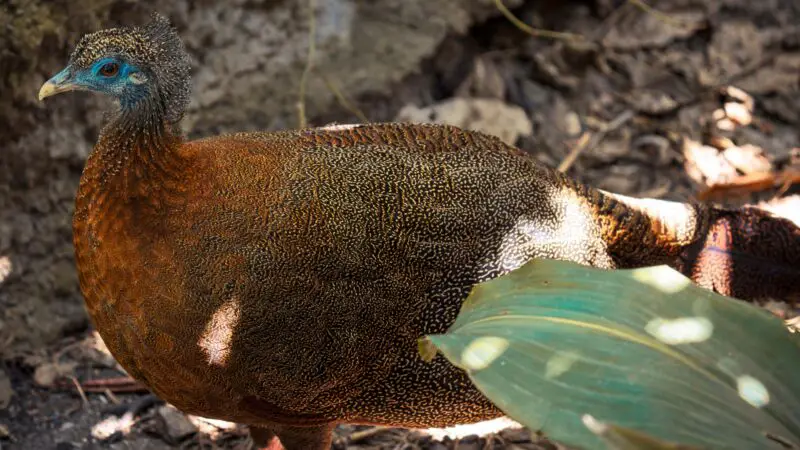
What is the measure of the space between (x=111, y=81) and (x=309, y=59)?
2.14 m

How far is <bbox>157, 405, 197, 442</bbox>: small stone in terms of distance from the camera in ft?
12.2

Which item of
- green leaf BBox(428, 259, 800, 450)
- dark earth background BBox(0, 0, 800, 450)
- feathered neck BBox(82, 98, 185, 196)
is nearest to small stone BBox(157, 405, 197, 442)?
dark earth background BBox(0, 0, 800, 450)

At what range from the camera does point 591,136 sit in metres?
5.31

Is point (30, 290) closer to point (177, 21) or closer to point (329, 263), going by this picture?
point (177, 21)

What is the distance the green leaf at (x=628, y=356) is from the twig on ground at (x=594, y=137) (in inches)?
125

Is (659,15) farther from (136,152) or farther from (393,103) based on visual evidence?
(136,152)

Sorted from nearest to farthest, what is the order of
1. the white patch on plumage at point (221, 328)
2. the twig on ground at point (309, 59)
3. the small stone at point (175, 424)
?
the white patch on plumage at point (221, 328)
the small stone at point (175, 424)
the twig on ground at point (309, 59)

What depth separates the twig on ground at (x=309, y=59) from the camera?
4742 mm

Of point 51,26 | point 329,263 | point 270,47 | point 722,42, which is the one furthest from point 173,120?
point 722,42

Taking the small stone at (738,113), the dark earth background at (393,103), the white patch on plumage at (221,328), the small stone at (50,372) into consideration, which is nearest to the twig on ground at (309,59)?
the dark earth background at (393,103)

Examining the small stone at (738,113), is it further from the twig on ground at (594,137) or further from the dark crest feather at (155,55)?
the dark crest feather at (155,55)

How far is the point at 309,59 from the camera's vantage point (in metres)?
4.82

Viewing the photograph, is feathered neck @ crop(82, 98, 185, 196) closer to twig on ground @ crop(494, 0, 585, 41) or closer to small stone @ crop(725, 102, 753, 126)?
twig on ground @ crop(494, 0, 585, 41)

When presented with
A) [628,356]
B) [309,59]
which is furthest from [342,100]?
[628,356]
